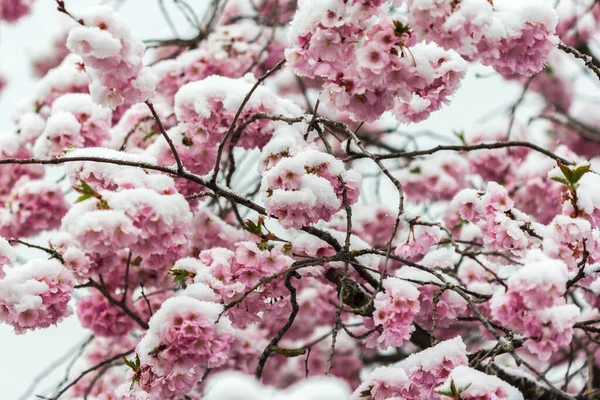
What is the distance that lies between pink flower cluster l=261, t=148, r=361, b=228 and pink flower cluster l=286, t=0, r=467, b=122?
13 centimetres

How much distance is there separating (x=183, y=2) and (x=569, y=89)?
136 inches

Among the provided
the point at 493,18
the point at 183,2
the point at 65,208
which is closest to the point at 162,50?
the point at 183,2

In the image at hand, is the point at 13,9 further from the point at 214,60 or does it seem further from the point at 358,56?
the point at 358,56

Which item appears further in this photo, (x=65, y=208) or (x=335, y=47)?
(x=65, y=208)

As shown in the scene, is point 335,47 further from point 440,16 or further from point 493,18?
point 493,18

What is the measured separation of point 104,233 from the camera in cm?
127

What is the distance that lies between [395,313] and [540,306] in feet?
1.30

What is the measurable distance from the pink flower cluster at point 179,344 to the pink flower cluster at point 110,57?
47 cm

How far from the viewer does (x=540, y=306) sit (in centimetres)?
125

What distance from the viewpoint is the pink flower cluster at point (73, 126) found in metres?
2.29

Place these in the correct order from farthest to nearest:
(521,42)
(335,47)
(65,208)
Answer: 1. (65,208)
2. (521,42)
3. (335,47)

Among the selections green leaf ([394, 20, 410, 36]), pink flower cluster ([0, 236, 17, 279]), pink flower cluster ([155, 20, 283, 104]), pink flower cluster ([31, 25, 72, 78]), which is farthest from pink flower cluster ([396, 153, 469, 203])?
pink flower cluster ([31, 25, 72, 78])

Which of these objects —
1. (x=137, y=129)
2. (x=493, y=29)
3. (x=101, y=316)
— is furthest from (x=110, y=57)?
(x=101, y=316)

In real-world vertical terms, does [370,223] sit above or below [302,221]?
above
